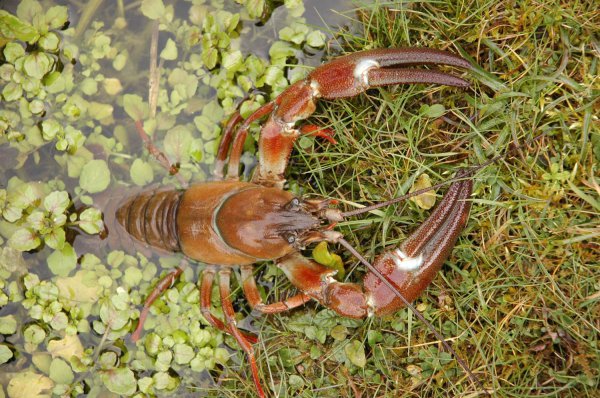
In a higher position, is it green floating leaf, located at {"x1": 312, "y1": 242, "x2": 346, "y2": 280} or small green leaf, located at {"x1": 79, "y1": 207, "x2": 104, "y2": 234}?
small green leaf, located at {"x1": 79, "y1": 207, "x2": 104, "y2": 234}

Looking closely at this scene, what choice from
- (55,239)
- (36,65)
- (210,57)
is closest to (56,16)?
(36,65)

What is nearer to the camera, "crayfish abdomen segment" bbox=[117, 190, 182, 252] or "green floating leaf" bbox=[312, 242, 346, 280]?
"green floating leaf" bbox=[312, 242, 346, 280]

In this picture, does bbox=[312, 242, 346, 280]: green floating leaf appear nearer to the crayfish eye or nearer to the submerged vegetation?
the submerged vegetation

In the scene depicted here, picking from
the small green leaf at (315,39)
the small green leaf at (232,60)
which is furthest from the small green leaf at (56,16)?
the small green leaf at (315,39)

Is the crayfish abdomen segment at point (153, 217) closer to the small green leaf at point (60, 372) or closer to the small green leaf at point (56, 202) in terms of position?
the small green leaf at point (56, 202)

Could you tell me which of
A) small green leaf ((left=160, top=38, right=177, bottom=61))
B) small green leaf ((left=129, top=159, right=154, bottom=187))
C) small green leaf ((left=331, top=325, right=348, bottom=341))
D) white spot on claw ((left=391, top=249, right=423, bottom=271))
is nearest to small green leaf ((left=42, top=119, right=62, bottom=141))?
small green leaf ((left=129, top=159, right=154, bottom=187))

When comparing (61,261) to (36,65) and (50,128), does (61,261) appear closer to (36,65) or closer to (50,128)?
(50,128)

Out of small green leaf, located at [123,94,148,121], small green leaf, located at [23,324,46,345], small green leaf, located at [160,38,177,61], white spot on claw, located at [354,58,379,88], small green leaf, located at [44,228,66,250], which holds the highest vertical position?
small green leaf, located at [160,38,177,61]
